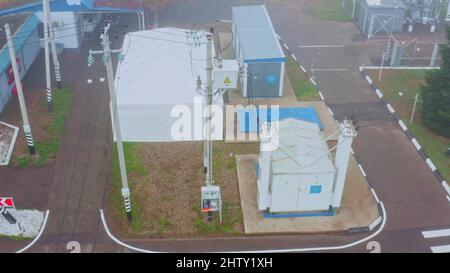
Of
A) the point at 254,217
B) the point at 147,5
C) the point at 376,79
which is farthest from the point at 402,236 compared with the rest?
the point at 147,5

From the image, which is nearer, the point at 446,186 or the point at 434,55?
the point at 446,186

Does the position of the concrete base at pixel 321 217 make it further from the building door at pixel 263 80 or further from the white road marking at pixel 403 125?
the building door at pixel 263 80

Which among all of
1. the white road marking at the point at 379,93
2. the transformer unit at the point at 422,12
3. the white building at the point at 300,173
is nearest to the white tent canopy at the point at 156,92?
the white building at the point at 300,173

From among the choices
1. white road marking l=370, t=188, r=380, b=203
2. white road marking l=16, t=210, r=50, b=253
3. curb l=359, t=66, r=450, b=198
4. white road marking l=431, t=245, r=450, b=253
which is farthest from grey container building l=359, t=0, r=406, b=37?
white road marking l=16, t=210, r=50, b=253

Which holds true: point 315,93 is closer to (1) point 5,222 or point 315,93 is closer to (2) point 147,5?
(2) point 147,5

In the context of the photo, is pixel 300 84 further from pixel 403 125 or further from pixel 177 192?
pixel 177 192

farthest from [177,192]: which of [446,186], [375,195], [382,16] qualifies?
[382,16]
